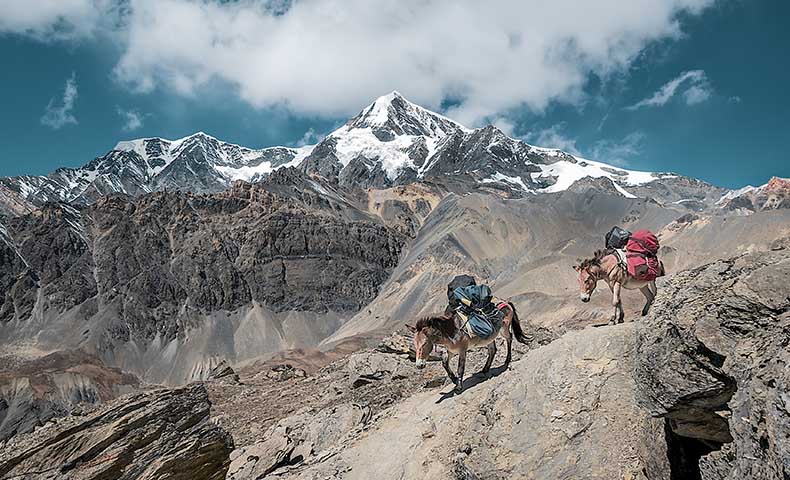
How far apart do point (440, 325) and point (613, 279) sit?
13.9ft

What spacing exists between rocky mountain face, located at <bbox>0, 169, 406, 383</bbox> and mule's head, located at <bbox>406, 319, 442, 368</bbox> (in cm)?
11379

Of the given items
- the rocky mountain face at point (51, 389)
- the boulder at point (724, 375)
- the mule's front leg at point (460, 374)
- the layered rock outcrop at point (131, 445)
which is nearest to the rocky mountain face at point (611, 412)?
the boulder at point (724, 375)

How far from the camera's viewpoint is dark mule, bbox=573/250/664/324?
11695mm

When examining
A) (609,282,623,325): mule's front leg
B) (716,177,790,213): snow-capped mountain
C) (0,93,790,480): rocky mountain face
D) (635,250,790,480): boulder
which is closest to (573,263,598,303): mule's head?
(609,282,623,325): mule's front leg

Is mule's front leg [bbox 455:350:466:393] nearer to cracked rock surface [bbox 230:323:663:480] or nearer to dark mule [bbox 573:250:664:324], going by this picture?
cracked rock surface [bbox 230:323:663:480]

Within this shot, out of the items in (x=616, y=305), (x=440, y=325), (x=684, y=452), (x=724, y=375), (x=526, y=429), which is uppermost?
(x=440, y=325)

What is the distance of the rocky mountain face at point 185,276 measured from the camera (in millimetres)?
127625

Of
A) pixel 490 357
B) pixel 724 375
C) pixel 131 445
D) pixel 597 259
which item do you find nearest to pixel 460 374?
pixel 490 357

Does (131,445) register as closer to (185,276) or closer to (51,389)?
(51,389)

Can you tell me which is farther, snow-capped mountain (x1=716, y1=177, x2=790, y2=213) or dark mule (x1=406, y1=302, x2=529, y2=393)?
snow-capped mountain (x1=716, y1=177, x2=790, y2=213)

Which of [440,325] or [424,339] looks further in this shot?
[440,325]

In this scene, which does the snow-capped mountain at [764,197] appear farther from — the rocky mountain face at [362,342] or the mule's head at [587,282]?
the mule's head at [587,282]

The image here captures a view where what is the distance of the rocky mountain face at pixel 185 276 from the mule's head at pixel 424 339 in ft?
373

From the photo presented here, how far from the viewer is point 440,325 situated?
12.1m
